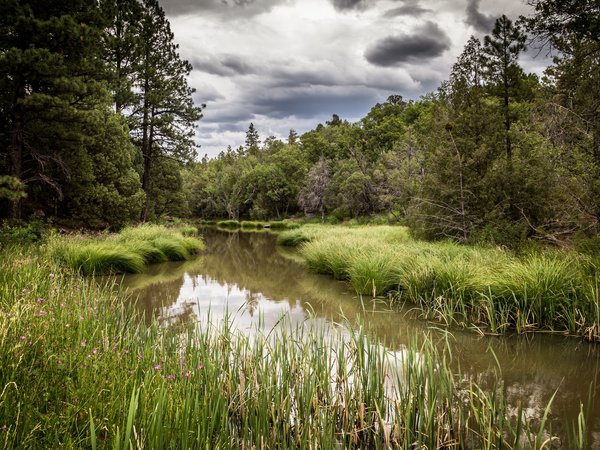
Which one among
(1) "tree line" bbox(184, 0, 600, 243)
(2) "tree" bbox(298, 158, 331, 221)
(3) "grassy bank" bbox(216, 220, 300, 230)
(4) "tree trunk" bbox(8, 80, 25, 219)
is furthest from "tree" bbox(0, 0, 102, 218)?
(2) "tree" bbox(298, 158, 331, 221)

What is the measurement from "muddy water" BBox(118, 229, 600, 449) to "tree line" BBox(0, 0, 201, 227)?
6.10 meters

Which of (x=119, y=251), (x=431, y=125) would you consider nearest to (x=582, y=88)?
(x=431, y=125)

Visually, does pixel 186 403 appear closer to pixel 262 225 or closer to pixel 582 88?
pixel 582 88

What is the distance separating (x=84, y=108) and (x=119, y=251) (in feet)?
25.1

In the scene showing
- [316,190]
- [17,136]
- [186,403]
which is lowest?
[186,403]

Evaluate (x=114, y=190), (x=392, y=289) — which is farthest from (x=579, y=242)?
(x=114, y=190)

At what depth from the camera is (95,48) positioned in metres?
13.7

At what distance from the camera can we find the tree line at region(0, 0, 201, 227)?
1227 centimetres

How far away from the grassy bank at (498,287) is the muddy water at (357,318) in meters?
0.37

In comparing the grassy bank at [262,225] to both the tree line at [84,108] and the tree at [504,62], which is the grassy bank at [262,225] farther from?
the tree at [504,62]

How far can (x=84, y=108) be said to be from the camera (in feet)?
53.3

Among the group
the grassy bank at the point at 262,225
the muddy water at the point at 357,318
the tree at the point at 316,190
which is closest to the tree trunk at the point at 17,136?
the muddy water at the point at 357,318

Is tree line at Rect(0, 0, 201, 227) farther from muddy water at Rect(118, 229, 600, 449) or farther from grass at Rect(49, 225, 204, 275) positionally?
muddy water at Rect(118, 229, 600, 449)

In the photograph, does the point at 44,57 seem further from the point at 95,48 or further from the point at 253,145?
the point at 253,145
